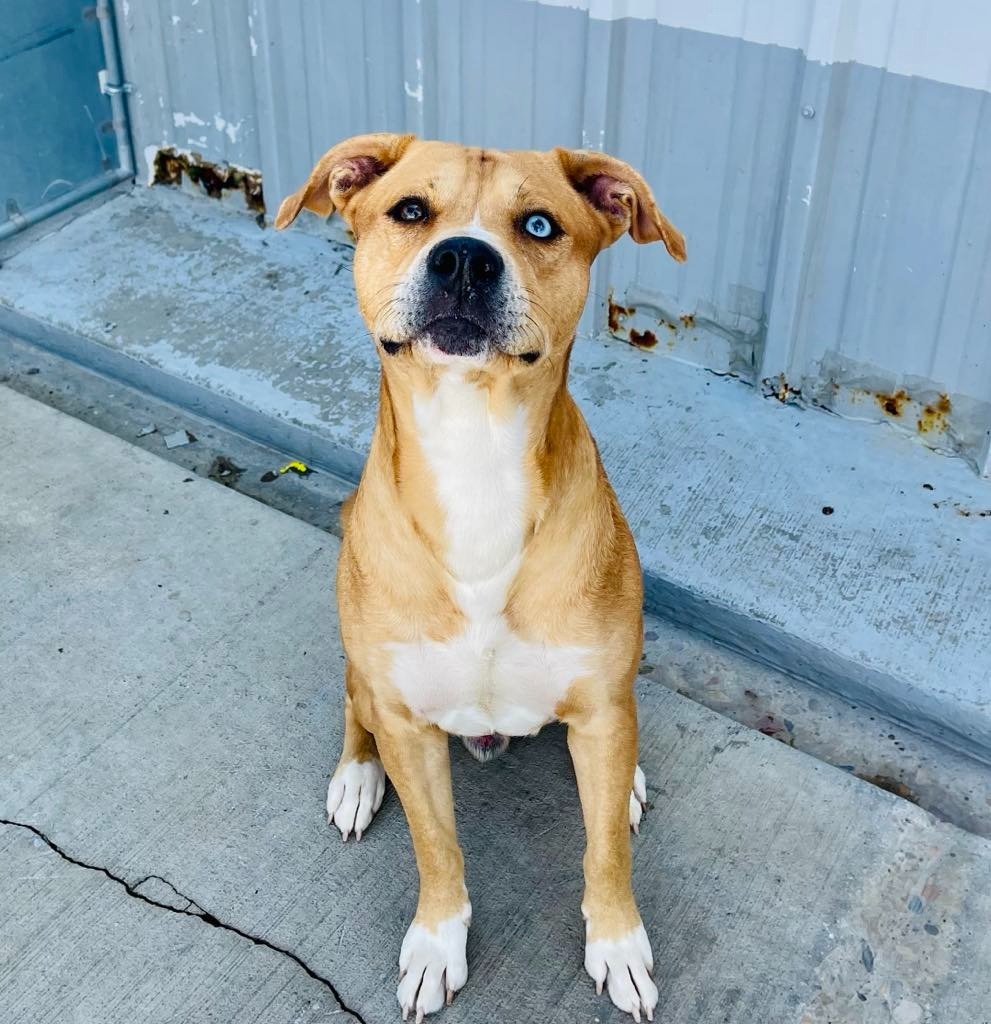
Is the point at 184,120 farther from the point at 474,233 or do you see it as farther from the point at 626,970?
the point at 626,970

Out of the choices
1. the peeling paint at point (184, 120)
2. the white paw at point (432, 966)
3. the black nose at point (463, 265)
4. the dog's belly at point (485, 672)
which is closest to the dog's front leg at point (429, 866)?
the white paw at point (432, 966)

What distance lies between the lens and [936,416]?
4051mm

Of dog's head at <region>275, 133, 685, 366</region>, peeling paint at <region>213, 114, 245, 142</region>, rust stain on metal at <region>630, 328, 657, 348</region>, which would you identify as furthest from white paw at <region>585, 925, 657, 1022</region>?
peeling paint at <region>213, 114, 245, 142</region>

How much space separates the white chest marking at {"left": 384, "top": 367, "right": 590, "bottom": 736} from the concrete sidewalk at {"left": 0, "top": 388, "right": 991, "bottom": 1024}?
0.60 meters

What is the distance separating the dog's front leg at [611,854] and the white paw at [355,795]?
60 centimetres

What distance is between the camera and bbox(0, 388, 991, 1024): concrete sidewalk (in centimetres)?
282

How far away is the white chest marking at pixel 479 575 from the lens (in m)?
2.51

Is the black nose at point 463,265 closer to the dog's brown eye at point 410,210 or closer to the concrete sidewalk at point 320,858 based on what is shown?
the dog's brown eye at point 410,210

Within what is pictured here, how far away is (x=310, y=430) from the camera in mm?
4336

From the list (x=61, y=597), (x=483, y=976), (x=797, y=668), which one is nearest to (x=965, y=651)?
(x=797, y=668)

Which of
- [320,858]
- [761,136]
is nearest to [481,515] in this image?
[320,858]

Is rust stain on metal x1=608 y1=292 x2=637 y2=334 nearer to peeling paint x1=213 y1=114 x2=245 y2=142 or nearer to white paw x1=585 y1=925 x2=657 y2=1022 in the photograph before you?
peeling paint x1=213 y1=114 x2=245 y2=142

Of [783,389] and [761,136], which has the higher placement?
[761,136]

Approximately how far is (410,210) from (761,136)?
6.07 feet
